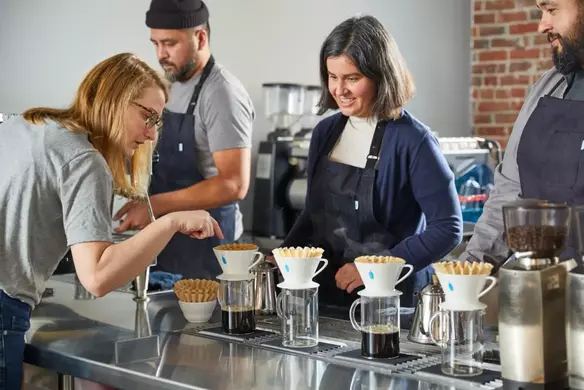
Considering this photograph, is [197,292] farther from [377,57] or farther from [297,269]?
[377,57]

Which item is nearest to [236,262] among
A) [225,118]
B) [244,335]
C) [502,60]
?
[244,335]

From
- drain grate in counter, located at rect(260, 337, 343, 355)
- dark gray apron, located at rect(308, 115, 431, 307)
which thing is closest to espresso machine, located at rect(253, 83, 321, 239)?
dark gray apron, located at rect(308, 115, 431, 307)

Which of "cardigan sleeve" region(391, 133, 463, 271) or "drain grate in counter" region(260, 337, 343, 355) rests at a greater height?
"cardigan sleeve" region(391, 133, 463, 271)

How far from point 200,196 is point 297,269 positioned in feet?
5.38

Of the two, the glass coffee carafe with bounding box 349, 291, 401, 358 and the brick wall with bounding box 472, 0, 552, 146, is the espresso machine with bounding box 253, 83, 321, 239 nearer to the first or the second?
the brick wall with bounding box 472, 0, 552, 146

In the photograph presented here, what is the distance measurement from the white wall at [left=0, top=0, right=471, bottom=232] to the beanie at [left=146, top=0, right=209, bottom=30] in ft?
2.06

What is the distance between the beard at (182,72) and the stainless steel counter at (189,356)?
1.39 m

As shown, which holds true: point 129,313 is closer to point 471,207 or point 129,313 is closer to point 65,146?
point 65,146

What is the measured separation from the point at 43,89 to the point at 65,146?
2.15m

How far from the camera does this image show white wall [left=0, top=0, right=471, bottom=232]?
438 cm

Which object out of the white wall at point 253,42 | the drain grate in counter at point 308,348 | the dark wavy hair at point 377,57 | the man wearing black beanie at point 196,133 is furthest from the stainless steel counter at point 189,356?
the white wall at point 253,42

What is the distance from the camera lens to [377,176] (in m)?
3.19

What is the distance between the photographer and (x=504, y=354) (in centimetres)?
192

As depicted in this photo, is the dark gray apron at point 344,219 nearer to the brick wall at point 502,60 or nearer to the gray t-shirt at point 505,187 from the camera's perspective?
the gray t-shirt at point 505,187
